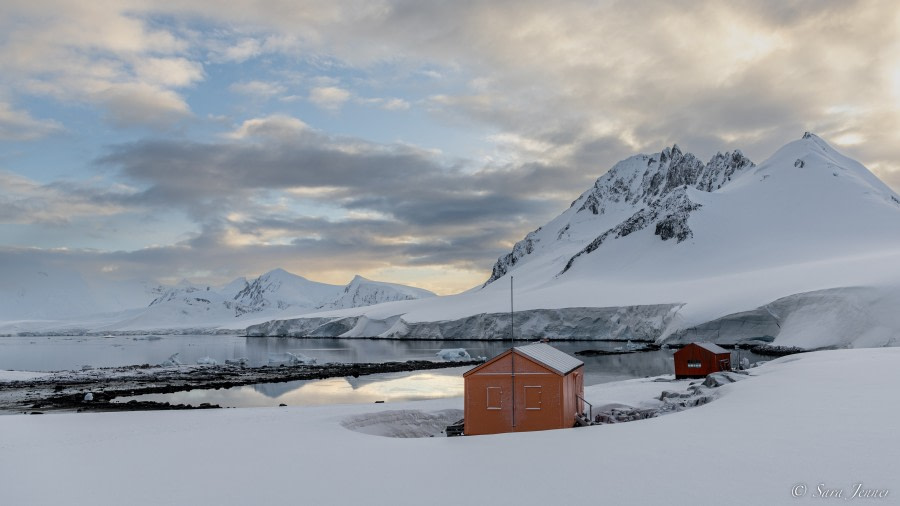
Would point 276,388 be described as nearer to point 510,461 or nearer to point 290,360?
point 290,360

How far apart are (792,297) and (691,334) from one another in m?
15.0

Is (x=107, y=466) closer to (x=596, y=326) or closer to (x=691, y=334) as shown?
(x=691, y=334)

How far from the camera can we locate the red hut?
41.4m

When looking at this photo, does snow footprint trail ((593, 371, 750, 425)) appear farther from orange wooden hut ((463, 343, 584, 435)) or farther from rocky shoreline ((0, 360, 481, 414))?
rocky shoreline ((0, 360, 481, 414))

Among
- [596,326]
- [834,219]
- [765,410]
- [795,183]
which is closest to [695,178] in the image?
[795,183]

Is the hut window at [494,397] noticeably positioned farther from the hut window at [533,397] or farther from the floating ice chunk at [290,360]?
the floating ice chunk at [290,360]

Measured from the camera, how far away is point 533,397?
2141 centimetres

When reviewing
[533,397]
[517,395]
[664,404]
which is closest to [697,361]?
[664,404]

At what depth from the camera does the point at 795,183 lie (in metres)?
137

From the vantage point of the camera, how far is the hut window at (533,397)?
21328 millimetres

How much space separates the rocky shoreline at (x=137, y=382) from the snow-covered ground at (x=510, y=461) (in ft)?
45.0

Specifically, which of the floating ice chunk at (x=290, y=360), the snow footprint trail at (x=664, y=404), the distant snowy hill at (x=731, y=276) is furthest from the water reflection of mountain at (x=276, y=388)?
the distant snowy hill at (x=731, y=276)

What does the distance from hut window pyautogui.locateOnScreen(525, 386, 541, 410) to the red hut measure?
23.1 metres

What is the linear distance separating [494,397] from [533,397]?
4.30 feet
